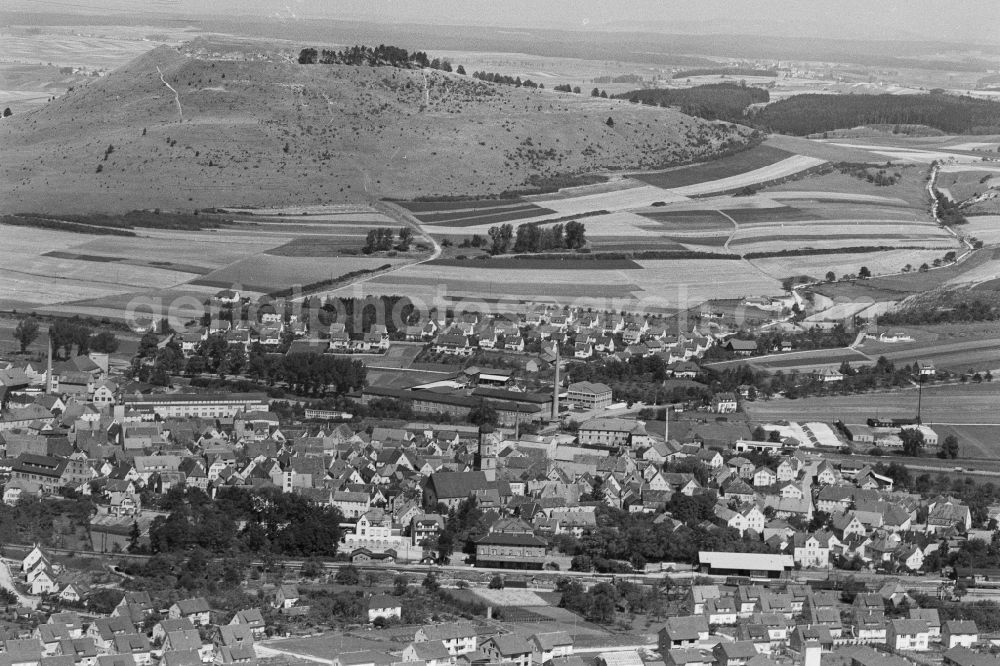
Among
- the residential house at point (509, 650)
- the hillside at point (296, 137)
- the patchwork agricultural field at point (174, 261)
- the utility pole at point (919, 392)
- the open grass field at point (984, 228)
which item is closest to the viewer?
the residential house at point (509, 650)

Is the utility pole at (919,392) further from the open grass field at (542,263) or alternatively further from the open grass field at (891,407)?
the open grass field at (542,263)

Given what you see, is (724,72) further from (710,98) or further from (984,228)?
(984,228)

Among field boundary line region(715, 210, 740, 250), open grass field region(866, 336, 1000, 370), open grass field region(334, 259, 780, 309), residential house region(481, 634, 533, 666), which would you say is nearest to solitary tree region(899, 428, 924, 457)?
open grass field region(866, 336, 1000, 370)

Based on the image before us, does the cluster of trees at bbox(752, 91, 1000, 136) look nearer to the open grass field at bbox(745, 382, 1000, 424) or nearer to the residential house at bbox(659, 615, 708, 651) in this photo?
the open grass field at bbox(745, 382, 1000, 424)

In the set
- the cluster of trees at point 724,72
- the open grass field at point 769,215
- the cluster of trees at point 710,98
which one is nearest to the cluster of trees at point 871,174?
the open grass field at point 769,215

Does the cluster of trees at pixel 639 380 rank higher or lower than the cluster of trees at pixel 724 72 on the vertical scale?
higher

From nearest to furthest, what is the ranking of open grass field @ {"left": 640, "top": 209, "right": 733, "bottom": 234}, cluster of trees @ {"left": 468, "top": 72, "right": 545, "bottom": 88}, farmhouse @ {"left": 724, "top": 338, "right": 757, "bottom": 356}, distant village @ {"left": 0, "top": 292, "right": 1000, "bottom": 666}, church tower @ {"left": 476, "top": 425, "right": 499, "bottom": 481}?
1. distant village @ {"left": 0, "top": 292, "right": 1000, "bottom": 666}
2. church tower @ {"left": 476, "top": 425, "right": 499, "bottom": 481}
3. farmhouse @ {"left": 724, "top": 338, "right": 757, "bottom": 356}
4. open grass field @ {"left": 640, "top": 209, "right": 733, "bottom": 234}
5. cluster of trees @ {"left": 468, "top": 72, "right": 545, "bottom": 88}
